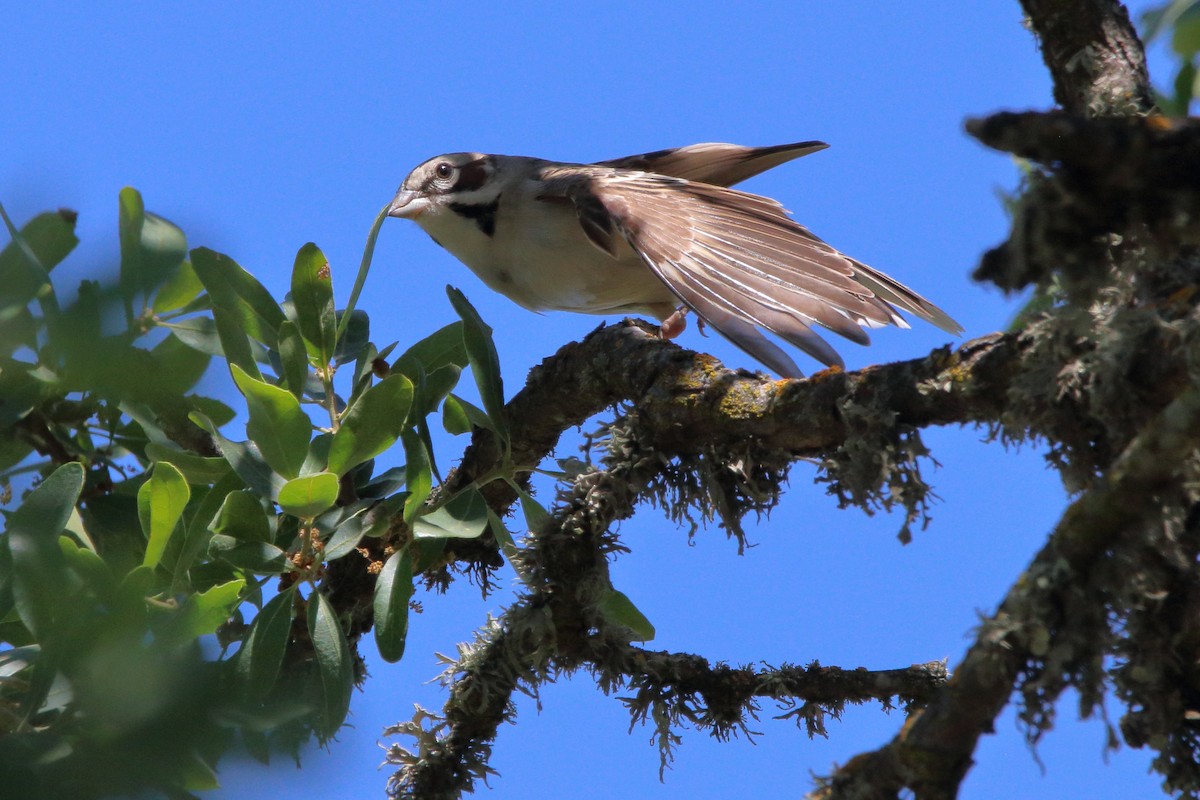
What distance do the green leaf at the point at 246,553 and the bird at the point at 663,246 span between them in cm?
128

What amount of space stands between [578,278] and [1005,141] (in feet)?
11.9

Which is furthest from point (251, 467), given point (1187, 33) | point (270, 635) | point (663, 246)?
point (663, 246)

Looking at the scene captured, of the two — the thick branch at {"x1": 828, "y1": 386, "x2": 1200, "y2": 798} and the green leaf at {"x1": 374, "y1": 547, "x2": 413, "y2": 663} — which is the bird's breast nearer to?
the green leaf at {"x1": 374, "y1": 547, "x2": 413, "y2": 663}

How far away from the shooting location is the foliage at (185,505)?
0.60 meters

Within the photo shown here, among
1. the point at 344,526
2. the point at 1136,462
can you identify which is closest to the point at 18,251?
the point at 1136,462

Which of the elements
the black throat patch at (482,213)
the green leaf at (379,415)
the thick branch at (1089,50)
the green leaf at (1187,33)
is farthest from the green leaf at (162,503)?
the black throat patch at (482,213)

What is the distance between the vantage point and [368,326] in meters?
3.10

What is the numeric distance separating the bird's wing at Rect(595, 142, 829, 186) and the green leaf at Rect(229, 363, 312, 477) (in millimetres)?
3399

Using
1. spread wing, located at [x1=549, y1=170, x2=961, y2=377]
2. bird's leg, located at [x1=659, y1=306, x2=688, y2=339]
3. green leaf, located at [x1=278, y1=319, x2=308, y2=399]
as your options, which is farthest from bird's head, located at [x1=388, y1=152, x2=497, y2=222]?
green leaf, located at [x1=278, y1=319, x2=308, y2=399]

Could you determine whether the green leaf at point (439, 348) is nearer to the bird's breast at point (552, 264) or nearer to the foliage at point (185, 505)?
the foliage at point (185, 505)

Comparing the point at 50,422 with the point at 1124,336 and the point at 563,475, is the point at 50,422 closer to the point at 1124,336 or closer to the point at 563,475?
the point at 563,475

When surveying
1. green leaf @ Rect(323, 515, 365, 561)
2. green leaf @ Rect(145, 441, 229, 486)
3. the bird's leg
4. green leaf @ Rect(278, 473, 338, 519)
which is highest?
the bird's leg

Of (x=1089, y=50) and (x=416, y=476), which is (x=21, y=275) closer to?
(x=416, y=476)

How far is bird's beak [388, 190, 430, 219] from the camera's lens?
5496 mm
